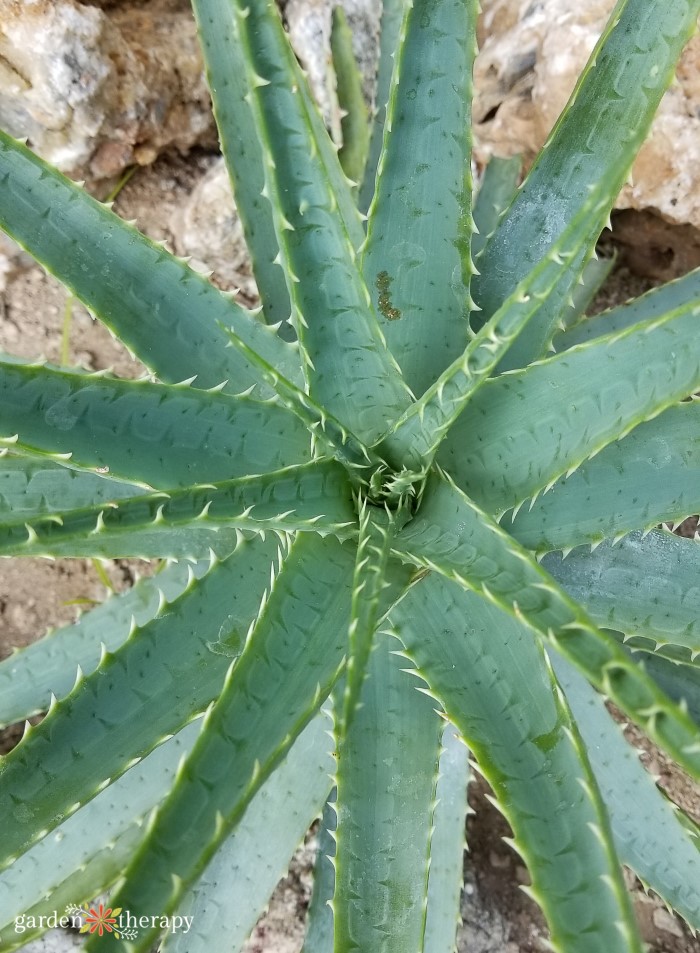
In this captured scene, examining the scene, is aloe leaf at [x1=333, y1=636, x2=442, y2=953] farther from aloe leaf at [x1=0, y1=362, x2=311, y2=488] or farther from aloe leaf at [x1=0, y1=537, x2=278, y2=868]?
aloe leaf at [x1=0, y1=362, x2=311, y2=488]

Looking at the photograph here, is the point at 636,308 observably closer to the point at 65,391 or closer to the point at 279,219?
the point at 279,219

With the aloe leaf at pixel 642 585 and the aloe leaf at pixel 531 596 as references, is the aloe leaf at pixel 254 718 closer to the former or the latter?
the aloe leaf at pixel 531 596

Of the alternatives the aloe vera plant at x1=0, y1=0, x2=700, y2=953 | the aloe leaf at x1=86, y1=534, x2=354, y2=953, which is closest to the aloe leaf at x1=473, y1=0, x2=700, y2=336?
the aloe vera plant at x1=0, y1=0, x2=700, y2=953

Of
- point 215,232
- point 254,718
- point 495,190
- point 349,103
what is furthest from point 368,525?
point 215,232

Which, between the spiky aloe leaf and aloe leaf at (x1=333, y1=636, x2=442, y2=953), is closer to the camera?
A: aloe leaf at (x1=333, y1=636, x2=442, y2=953)

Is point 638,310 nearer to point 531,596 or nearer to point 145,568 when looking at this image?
point 531,596

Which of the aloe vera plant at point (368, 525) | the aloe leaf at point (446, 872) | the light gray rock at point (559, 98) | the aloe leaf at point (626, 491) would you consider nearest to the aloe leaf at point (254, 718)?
the aloe vera plant at point (368, 525)
